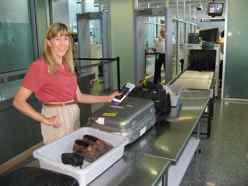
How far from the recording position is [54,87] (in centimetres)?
164

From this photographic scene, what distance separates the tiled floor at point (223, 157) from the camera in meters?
2.67

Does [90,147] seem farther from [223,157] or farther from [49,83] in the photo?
[223,157]

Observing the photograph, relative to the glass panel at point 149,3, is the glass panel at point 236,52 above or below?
below

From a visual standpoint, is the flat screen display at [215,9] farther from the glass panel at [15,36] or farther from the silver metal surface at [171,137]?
Result: the silver metal surface at [171,137]

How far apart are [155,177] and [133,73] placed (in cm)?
557

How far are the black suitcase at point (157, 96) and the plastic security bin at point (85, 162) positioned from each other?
1.83 ft

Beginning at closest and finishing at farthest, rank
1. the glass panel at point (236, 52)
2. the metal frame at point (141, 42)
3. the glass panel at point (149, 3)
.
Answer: the glass panel at point (236, 52), the metal frame at point (141, 42), the glass panel at point (149, 3)

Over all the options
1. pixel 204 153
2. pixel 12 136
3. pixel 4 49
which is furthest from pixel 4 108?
pixel 204 153

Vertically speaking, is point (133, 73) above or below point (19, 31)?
below

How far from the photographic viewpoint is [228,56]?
18.9 feet

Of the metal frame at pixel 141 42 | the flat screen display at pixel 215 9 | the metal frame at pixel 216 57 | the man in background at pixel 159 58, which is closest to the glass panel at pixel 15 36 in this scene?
the man in background at pixel 159 58

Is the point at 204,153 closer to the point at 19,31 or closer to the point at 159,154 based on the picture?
the point at 159,154

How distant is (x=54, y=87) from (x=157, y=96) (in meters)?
0.73

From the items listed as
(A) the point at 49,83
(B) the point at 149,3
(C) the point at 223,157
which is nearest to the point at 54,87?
(A) the point at 49,83
